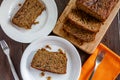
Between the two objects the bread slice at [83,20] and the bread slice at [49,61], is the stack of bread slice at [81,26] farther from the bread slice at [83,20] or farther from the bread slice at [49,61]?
the bread slice at [49,61]

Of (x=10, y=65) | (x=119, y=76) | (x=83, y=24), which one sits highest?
(x=83, y=24)

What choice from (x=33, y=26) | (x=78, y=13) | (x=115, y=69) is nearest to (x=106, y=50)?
(x=115, y=69)

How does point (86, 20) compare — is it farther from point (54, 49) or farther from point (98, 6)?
point (54, 49)

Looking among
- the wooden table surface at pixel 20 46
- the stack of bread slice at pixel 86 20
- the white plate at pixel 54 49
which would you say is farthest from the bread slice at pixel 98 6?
the white plate at pixel 54 49

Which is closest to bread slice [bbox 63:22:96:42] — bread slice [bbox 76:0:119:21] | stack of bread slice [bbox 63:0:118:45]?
stack of bread slice [bbox 63:0:118:45]

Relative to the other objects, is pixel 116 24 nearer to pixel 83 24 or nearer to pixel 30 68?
pixel 83 24

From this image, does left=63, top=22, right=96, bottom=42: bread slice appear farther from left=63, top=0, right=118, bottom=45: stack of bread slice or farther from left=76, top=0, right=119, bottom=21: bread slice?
left=76, top=0, right=119, bottom=21: bread slice
